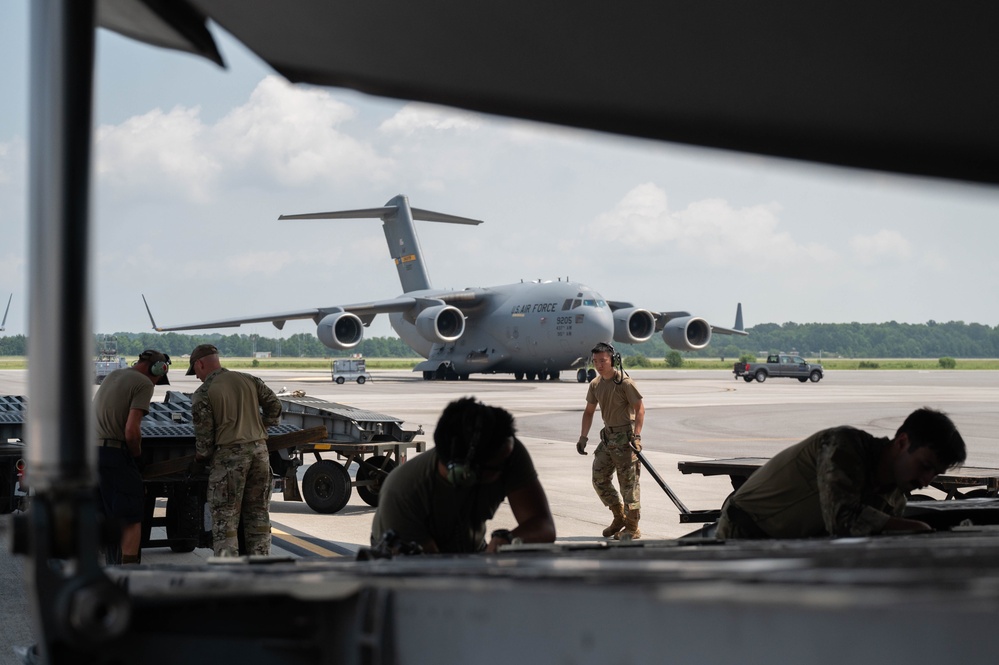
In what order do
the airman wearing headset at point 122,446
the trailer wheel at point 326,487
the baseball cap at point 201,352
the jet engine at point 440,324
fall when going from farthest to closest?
the jet engine at point 440,324 → the trailer wheel at point 326,487 → the baseball cap at point 201,352 → the airman wearing headset at point 122,446

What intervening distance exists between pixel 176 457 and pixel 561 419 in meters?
13.6

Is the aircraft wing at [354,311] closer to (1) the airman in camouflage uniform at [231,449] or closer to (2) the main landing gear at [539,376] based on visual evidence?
(2) the main landing gear at [539,376]

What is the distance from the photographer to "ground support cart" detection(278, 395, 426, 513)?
9500mm

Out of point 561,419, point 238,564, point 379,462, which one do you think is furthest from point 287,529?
point 561,419

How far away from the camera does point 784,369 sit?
45.5m

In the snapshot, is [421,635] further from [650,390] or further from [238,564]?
[650,390]

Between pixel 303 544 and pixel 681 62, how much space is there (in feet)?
19.4

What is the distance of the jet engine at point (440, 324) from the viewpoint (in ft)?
112

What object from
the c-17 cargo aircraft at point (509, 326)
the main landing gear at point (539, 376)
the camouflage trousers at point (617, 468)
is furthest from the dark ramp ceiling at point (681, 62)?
the main landing gear at point (539, 376)

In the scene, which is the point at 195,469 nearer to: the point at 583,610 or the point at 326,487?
the point at 326,487

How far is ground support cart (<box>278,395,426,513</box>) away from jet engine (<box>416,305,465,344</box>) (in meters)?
24.1

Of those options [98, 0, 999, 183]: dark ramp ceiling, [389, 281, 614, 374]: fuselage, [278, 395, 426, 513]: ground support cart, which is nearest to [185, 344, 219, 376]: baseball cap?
[278, 395, 426, 513]: ground support cart

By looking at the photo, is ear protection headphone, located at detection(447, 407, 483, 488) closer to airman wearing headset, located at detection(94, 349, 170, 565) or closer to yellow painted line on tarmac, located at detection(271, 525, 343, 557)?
airman wearing headset, located at detection(94, 349, 170, 565)

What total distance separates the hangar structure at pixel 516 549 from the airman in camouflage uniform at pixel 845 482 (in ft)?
1.35
